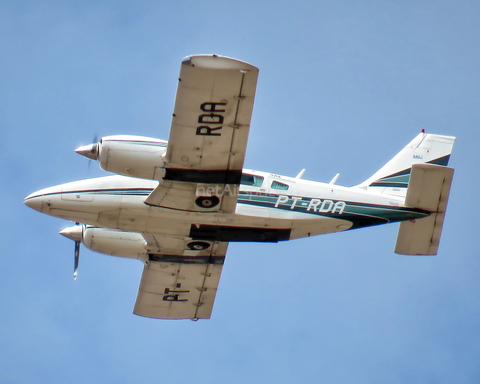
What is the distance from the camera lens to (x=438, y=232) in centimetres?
2219

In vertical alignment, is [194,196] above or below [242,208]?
above

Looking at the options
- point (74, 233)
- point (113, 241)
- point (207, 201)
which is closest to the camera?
point (207, 201)

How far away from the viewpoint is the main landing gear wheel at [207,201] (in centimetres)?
2042

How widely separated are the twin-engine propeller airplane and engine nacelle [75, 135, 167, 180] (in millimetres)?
29

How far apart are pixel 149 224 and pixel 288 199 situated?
450 cm

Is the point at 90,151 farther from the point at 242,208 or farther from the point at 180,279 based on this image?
the point at 180,279

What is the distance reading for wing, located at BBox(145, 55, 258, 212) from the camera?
17562 mm

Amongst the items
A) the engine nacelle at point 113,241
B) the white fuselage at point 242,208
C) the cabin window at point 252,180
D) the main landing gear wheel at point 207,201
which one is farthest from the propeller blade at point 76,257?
the cabin window at point 252,180

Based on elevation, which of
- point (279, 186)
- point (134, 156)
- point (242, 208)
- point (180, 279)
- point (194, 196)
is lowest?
point (180, 279)

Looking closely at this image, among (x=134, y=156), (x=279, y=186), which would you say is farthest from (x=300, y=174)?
(x=134, y=156)

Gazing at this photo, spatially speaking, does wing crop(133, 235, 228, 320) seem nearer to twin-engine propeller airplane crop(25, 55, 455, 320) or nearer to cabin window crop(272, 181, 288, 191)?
twin-engine propeller airplane crop(25, 55, 455, 320)

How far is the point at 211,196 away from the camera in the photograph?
66.8 feet

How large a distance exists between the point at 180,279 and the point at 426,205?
30.6 feet

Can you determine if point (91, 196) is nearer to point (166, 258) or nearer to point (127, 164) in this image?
point (127, 164)
